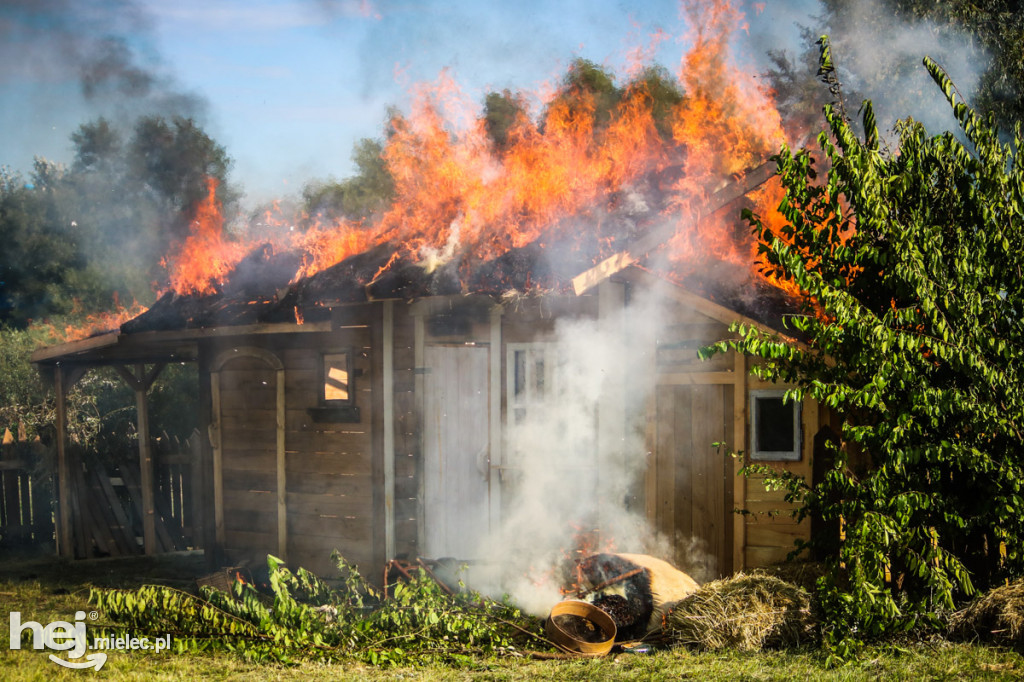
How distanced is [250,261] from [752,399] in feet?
25.5

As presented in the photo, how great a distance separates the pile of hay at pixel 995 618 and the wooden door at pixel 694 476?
2.96 metres

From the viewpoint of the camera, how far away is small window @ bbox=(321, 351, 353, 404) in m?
10.2

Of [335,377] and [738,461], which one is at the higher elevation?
[335,377]

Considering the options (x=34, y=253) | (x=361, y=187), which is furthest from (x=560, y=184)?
(x=34, y=253)

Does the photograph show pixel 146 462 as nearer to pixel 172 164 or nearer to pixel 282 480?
pixel 282 480

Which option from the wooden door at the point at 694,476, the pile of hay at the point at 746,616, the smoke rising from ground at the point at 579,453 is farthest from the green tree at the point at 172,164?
the pile of hay at the point at 746,616

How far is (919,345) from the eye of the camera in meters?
5.48

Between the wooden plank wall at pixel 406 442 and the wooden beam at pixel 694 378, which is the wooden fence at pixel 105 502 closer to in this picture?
the wooden plank wall at pixel 406 442

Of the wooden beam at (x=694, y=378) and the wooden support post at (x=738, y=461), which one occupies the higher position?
the wooden beam at (x=694, y=378)

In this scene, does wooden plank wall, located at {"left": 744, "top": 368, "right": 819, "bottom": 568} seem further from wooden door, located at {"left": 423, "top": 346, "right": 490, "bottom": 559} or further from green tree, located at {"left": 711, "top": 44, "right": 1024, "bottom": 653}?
wooden door, located at {"left": 423, "top": 346, "right": 490, "bottom": 559}

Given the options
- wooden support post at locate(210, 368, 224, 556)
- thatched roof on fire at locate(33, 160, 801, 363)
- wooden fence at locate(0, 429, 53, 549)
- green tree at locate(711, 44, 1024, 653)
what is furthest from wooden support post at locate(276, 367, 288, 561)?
green tree at locate(711, 44, 1024, 653)

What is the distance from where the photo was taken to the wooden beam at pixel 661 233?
8.05 meters

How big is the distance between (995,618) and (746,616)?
1886mm

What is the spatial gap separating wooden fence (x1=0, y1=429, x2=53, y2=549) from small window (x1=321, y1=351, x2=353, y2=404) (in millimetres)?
7309
